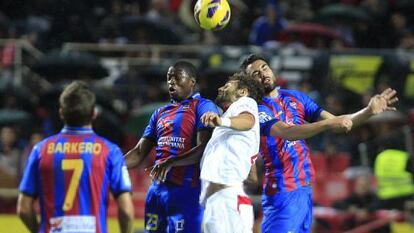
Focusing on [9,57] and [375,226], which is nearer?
[375,226]

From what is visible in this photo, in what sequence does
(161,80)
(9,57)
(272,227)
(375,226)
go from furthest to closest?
(9,57) < (161,80) < (375,226) < (272,227)

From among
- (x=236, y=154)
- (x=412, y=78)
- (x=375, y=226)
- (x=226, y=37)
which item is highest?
(x=226, y=37)

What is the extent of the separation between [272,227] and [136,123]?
771 centimetres

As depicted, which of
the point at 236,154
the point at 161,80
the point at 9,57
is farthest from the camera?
the point at 9,57

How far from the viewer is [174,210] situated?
29.1 feet

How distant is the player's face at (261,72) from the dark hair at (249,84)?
225mm

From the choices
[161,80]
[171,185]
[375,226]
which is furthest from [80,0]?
[171,185]

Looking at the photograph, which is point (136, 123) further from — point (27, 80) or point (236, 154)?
point (236, 154)

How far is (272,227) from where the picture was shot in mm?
8844

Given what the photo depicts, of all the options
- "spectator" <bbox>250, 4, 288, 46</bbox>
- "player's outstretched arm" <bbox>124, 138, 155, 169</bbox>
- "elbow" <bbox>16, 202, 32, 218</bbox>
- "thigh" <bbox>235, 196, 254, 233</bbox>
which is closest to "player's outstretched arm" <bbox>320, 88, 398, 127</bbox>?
"thigh" <bbox>235, 196, 254, 233</bbox>

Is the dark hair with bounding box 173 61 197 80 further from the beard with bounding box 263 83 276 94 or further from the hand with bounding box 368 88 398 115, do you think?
the hand with bounding box 368 88 398 115

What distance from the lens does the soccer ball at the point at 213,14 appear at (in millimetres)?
9617

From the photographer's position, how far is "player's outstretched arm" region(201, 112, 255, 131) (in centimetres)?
760

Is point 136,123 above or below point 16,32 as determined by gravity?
below
